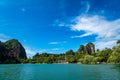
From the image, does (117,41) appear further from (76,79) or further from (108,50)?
(108,50)

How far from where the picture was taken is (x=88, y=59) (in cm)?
15812

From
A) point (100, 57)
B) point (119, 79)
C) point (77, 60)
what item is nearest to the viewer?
point (119, 79)

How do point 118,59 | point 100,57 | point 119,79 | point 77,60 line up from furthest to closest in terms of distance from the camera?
1. point 77,60
2. point 100,57
3. point 118,59
4. point 119,79

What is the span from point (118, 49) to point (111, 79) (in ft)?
175

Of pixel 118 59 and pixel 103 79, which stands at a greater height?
pixel 118 59

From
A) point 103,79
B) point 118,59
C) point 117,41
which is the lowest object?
point 103,79

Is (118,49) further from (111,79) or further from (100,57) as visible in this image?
(100,57)

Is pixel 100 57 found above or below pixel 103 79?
above

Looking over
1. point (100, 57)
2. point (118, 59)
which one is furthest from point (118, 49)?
point (100, 57)

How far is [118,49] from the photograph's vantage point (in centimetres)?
8756

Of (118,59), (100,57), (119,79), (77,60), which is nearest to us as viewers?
(119,79)

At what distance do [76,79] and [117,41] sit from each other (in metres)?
58.7

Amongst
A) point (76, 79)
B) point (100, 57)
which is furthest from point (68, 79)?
point (100, 57)

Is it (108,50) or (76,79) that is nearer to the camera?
(76,79)
